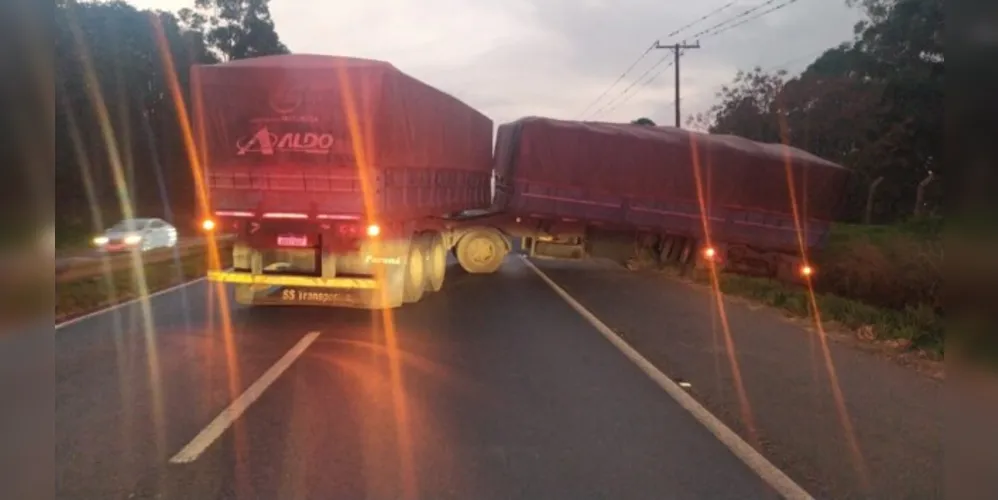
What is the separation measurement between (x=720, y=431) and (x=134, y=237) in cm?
2791

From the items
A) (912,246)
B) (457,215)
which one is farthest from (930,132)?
(457,215)

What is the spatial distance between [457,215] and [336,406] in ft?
45.9

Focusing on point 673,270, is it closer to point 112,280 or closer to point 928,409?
point 112,280

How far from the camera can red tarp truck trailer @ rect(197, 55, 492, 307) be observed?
13.3 meters

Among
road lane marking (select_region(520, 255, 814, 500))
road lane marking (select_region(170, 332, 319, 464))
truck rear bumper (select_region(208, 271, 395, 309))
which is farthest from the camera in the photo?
truck rear bumper (select_region(208, 271, 395, 309))

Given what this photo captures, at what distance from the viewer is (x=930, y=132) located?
128 feet

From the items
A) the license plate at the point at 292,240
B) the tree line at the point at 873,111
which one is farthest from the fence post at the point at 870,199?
the license plate at the point at 292,240

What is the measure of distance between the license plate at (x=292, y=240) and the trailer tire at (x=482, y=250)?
9.51 meters

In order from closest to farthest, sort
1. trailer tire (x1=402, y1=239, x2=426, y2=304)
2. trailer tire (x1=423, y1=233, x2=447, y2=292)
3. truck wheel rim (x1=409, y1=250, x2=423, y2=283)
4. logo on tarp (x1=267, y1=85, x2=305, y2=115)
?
logo on tarp (x1=267, y1=85, x2=305, y2=115) < trailer tire (x1=402, y1=239, x2=426, y2=304) < truck wheel rim (x1=409, y1=250, x2=423, y2=283) < trailer tire (x1=423, y1=233, x2=447, y2=292)

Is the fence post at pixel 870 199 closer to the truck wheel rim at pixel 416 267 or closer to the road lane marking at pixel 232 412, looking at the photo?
the truck wheel rim at pixel 416 267

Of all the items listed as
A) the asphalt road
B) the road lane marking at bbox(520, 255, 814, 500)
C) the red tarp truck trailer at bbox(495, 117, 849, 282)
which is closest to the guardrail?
the asphalt road

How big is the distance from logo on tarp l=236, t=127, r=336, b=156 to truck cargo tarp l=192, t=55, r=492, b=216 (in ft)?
0.05

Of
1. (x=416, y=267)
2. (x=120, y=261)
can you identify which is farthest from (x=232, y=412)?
(x=120, y=261)

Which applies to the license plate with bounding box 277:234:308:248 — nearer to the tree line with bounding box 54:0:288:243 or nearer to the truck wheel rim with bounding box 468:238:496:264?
the truck wheel rim with bounding box 468:238:496:264
